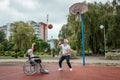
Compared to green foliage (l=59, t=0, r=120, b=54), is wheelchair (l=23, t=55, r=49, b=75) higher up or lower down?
lower down

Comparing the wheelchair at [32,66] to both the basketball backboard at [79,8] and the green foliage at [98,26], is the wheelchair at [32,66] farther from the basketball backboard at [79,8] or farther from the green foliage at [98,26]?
the green foliage at [98,26]

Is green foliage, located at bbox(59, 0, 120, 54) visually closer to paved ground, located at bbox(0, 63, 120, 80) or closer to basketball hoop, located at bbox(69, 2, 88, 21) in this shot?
basketball hoop, located at bbox(69, 2, 88, 21)

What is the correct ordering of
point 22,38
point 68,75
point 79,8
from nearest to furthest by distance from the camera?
point 68,75
point 79,8
point 22,38

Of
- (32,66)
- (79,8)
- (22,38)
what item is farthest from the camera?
(22,38)

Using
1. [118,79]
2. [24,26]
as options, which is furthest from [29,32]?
[118,79]

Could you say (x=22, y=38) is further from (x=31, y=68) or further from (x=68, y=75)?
(x=68, y=75)

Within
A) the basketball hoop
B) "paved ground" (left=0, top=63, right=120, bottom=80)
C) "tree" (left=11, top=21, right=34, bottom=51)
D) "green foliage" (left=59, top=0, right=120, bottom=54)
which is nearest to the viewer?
"paved ground" (left=0, top=63, right=120, bottom=80)

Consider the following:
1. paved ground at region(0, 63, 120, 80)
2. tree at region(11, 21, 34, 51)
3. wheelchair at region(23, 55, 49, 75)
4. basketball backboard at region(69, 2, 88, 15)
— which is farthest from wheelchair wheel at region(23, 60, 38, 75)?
tree at region(11, 21, 34, 51)

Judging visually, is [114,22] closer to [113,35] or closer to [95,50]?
[113,35]

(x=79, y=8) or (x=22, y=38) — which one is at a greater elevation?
(x=79, y=8)

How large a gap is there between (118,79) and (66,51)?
3464 mm

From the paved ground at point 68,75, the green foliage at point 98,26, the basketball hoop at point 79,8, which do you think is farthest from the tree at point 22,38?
the paved ground at point 68,75

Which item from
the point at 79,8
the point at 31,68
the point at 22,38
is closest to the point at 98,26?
the point at 79,8

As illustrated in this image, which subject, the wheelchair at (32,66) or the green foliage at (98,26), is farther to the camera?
the green foliage at (98,26)
